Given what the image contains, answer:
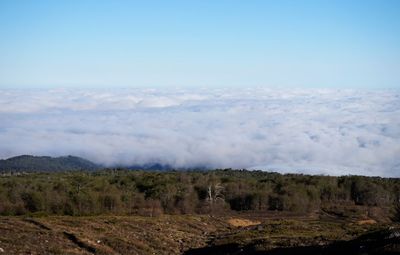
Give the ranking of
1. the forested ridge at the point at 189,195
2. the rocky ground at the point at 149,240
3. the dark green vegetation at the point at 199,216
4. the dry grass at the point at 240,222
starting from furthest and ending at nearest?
the forested ridge at the point at 189,195 < the dry grass at the point at 240,222 < the dark green vegetation at the point at 199,216 < the rocky ground at the point at 149,240

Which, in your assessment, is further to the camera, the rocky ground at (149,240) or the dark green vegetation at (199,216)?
the dark green vegetation at (199,216)

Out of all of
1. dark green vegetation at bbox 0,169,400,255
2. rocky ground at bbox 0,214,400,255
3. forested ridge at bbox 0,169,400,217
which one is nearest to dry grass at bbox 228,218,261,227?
dark green vegetation at bbox 0,169,400,255

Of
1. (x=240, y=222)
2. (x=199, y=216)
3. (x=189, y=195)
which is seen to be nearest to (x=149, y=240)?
(x=199, y=216)

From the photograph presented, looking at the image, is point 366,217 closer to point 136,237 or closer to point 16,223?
point 136,237

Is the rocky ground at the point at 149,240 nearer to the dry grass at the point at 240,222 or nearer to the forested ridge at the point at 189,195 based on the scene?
the dry grass at the point at 240,222

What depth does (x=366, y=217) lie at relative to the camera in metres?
86.4

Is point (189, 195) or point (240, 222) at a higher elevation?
point (189, 195)

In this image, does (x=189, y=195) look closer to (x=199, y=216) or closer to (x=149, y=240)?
(x=199, y=216)

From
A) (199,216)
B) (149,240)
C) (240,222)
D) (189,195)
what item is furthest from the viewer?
(189,195)

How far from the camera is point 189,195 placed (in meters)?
99.3

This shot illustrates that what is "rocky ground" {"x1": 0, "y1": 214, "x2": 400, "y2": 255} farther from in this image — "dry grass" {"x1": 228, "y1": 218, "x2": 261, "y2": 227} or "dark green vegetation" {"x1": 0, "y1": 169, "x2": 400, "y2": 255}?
"dry grass" {"x1": 228, "y1": 218, "x2": 261, "y2": 227}

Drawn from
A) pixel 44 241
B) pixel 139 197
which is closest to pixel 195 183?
pixel 139 197

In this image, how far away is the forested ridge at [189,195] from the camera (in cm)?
8250

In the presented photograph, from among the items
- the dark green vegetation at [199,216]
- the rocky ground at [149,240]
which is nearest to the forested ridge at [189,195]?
the dark green vegetation at [199,216]
